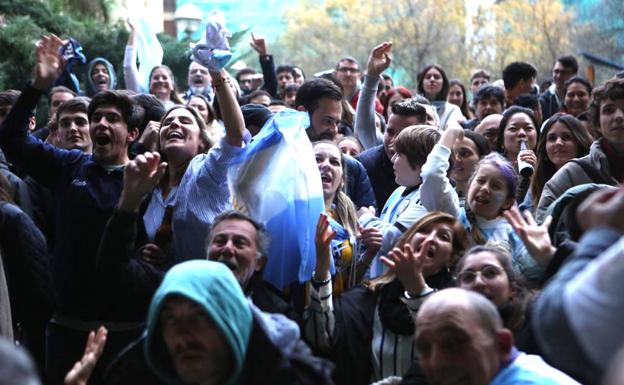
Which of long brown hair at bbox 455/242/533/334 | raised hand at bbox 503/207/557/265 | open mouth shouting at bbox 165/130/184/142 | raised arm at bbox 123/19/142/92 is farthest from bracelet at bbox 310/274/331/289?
raised arm at bbox 123/19/142/92

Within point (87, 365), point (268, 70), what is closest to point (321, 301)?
point (87, 365)

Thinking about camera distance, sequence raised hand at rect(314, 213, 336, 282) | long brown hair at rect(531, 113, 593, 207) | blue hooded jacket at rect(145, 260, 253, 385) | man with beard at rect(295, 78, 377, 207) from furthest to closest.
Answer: man with beard at rect(295, 78, 377, 207), long brown hair at rect(531, 113, 593, 207), raised hand at rect(314, 213, 336, 282), blue hooded jacket at rect(145, 260, 253, 385)

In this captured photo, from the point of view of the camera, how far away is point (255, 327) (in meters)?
4.28

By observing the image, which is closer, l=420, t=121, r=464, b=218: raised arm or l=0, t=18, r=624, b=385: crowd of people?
l=0, t=18, r=624, b=385: crowd of people

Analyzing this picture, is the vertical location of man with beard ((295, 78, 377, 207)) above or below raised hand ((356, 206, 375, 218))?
above

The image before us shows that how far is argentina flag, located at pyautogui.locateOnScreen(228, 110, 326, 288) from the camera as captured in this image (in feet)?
20.0

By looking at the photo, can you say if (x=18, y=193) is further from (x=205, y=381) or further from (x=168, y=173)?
(x=205, y=381)

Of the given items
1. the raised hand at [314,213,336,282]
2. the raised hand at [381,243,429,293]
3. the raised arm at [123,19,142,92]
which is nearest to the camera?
the raised hand at [381,243,429,293]

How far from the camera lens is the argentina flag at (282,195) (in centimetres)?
609

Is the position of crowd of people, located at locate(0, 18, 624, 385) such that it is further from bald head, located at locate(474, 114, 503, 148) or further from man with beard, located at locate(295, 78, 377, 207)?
bald head, located at locate(474, 114, 503, 148)

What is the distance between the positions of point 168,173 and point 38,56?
970 millimetres

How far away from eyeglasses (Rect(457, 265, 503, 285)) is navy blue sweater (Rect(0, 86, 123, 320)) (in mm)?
1919

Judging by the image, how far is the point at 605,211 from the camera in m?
3.40

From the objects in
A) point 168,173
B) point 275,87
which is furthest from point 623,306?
point 275,87
